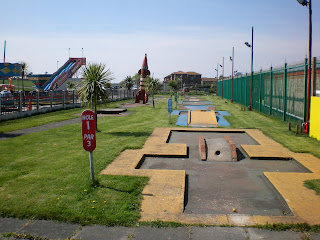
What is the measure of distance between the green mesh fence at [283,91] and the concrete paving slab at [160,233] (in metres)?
10.0

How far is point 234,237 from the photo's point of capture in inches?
188

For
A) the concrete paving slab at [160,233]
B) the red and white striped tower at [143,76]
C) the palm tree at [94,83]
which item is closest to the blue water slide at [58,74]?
the red and white striped tower at [143,76]

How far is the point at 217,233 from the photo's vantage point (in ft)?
16.1

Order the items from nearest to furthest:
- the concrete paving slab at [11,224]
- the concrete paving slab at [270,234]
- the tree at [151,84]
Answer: the concrete paving slab at [270,234], the concrete paving slab at [11,224], the tree at [151,84]

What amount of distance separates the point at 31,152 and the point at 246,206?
708 centimetres

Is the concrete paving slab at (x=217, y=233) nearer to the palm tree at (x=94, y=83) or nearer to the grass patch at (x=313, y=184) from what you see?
the grass patch at (x=313, y=184)

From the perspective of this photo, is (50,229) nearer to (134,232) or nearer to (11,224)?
(11,224)

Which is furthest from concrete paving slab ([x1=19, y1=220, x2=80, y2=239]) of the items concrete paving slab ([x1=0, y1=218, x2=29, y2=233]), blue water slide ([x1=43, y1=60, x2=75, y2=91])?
blue water slide ([x1=43, y1=60, x2=75, y2=91])

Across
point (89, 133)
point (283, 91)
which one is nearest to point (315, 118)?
point (283, 91)

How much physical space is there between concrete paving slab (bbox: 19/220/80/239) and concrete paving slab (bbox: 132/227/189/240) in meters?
1.01

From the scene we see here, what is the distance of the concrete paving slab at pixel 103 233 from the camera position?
15.7 feet

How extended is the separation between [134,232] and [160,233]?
39 centimetres

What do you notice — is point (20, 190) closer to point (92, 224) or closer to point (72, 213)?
point (72, 213)

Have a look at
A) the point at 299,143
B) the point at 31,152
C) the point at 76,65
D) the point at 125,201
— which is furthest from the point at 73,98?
the point at 76,65
